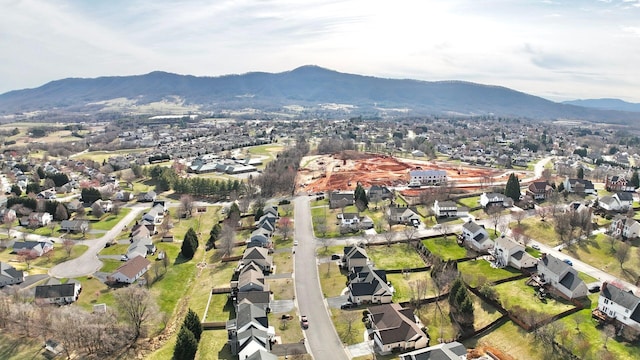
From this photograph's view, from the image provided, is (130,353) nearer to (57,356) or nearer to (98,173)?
(57,356)

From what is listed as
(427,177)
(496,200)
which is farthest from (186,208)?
(496,200)

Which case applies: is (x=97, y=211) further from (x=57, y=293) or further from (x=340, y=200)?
(x=340, y=200)

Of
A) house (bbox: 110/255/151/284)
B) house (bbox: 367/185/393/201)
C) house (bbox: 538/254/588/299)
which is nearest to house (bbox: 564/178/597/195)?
house (bbox: 367/185/393/201)

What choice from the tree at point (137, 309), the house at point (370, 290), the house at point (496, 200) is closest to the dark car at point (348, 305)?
the house at point (370, 290)

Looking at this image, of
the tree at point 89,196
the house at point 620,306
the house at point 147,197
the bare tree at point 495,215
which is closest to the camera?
the house at point 620,306

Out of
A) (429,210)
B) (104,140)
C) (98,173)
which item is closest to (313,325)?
(429,210)

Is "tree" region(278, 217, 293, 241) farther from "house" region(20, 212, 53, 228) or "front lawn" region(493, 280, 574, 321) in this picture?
"house" region(20, 212, 53, 228)

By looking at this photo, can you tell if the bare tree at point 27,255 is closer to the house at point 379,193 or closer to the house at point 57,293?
the house at point 57,293
